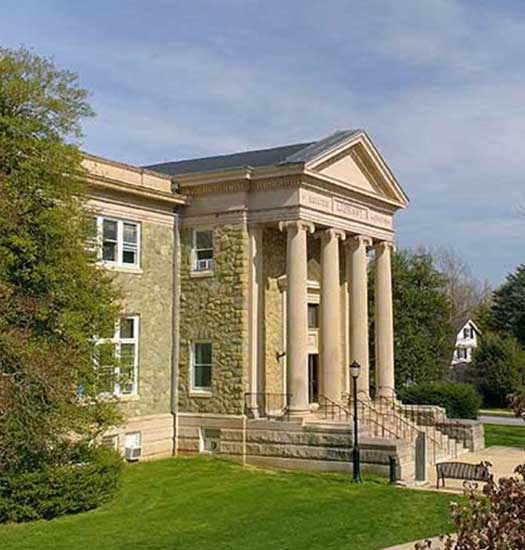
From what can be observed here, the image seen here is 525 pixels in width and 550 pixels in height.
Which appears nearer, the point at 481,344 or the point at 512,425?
the point at 512,425

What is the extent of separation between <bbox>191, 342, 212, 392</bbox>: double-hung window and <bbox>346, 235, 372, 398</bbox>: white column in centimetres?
564

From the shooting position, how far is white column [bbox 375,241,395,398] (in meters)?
28.1

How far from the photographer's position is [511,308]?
184 ft

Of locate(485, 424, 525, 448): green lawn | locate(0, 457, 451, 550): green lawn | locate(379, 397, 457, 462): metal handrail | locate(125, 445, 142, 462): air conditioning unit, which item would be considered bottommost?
locate(0, 457, 451, 550): green lawn

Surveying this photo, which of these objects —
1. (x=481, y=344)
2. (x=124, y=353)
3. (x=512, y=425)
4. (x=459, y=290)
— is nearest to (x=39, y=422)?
(x=124, y=353)

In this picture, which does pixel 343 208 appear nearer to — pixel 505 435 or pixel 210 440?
pixel 210 440

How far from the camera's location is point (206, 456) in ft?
78.2

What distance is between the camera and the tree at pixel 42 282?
612 inches

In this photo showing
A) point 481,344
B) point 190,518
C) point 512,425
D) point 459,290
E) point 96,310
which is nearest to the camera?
point 190,518

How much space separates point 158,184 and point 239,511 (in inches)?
469

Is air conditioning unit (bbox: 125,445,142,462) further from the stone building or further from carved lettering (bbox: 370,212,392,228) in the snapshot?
carved lettering (bbox: 370,212,392,228)

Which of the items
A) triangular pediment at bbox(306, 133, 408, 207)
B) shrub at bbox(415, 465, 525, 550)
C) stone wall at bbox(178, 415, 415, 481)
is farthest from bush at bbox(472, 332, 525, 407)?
shrub at bbox(415, 465, 525, 550)

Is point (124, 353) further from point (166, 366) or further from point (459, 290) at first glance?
point (459, 290)

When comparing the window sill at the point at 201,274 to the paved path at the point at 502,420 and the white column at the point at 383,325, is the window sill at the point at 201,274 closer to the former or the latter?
the white column at the point at 383,325
